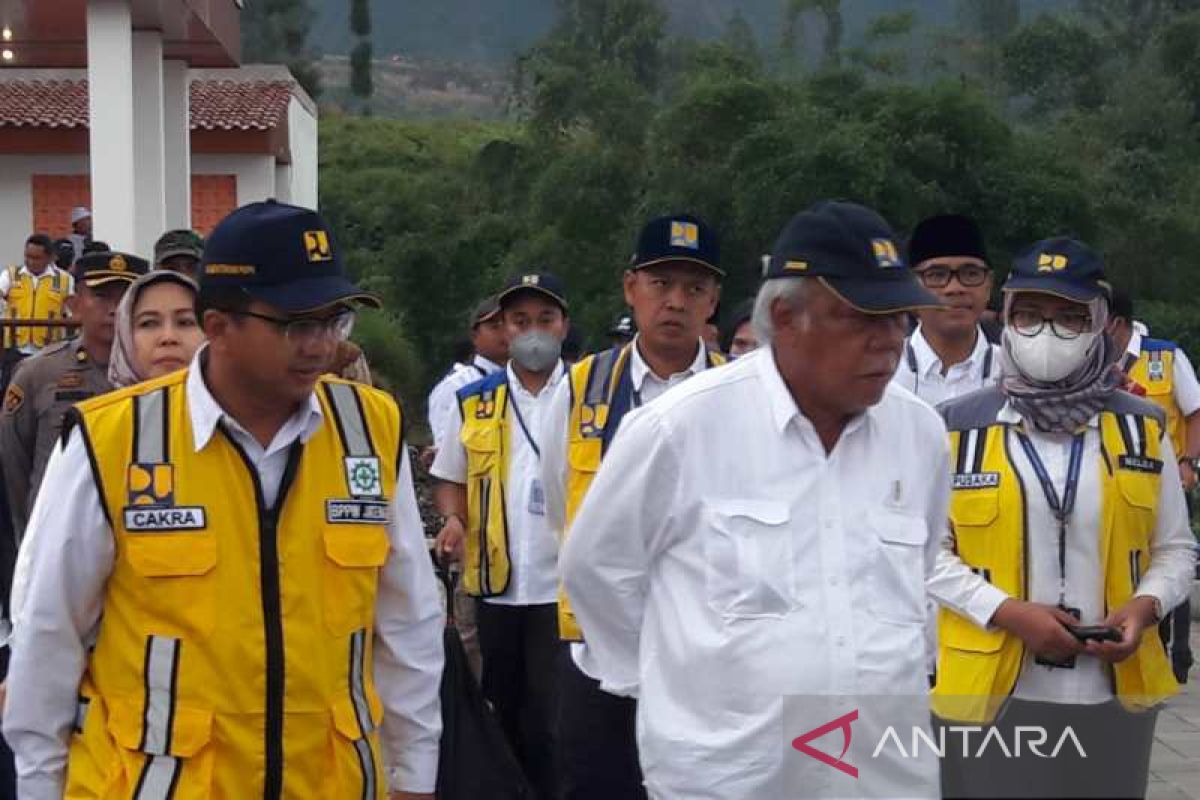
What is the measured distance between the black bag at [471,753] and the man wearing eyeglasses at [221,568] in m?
1.33

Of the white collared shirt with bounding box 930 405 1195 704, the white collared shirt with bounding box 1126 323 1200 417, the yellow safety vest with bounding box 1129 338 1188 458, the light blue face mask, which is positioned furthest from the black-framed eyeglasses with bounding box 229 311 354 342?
the white collared shirt with bounding box 1126 323 1200 417

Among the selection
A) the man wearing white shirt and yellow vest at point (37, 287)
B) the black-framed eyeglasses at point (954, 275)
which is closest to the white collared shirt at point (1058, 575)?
the black-framed eyeglasses at point (954, 275)

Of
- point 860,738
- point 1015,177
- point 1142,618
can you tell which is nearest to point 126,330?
point 860,738

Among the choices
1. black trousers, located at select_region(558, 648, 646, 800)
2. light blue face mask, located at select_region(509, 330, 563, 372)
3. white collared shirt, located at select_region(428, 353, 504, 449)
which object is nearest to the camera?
black trousers, located at select_region(558, 648, 646, 800)

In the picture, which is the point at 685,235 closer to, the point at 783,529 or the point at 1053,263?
the point at 1053,263

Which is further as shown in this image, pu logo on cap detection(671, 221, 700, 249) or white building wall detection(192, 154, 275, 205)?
white building wall detection(192, 154, 275, 205)

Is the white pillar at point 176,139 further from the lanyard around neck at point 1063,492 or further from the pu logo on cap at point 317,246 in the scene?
the pu logo on cap at point 317,246

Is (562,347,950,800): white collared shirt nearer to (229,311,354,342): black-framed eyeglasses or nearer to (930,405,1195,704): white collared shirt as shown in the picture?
(229,311,354,342): black-framed eyeglasses

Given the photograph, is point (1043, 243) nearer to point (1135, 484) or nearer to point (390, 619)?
point (1135, 484)

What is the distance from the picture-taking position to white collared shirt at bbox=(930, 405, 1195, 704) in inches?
211

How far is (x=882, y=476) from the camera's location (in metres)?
3.92

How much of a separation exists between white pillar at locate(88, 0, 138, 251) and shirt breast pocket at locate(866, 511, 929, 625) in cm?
1789

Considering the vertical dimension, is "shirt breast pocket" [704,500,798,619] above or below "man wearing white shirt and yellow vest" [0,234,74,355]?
below

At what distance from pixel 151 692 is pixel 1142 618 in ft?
9.40
